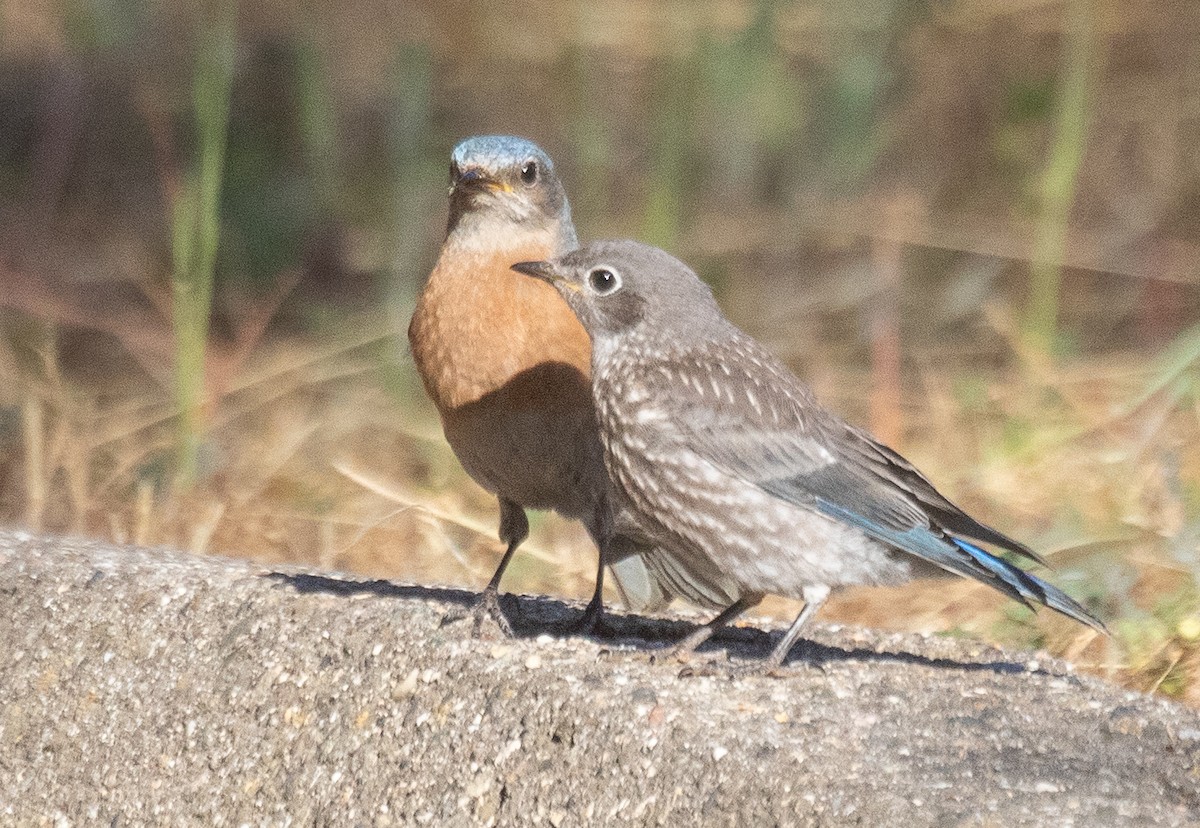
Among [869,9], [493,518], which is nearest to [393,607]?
[493,518]

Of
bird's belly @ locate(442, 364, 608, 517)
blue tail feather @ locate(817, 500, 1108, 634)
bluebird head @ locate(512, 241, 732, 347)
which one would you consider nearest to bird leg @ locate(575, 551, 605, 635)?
bird's belly @ locate(442, 364, 608, 517)

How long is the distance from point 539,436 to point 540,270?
40cm

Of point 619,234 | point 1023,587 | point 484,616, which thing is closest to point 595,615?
point 484,616

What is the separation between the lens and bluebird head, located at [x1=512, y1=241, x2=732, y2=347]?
14.0ft

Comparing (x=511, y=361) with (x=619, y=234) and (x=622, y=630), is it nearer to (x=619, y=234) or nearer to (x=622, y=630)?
(x=622, y=630)

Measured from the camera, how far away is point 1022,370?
729 cm

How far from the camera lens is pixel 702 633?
13.3ft

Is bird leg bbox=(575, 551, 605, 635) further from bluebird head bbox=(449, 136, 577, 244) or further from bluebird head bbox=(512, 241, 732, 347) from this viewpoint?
bluebird head bbox=(449, 136, 577, 244)

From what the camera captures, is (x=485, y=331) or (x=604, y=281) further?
(x=485, y=331)

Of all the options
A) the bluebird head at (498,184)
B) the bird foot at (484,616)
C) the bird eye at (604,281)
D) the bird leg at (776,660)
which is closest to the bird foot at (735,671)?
the bird leg at (776,660)

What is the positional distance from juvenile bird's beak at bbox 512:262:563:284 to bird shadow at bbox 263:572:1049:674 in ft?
2.57

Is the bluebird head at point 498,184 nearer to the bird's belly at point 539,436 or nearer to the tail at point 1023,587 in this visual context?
the bird's belly at point 539,436

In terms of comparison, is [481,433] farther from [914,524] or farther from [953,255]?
[953,255]

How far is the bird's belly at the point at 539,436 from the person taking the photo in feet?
14.5
